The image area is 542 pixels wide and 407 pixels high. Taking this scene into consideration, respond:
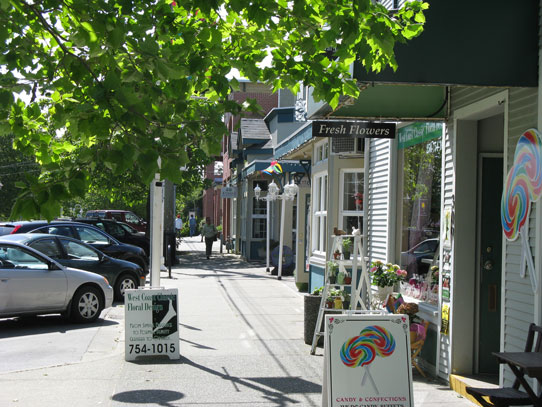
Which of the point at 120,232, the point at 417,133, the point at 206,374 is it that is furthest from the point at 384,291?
the point at 120,232

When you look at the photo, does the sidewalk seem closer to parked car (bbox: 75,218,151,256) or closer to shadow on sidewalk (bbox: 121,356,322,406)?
shadow on sidewalk (bbox: 121,356,322,406)

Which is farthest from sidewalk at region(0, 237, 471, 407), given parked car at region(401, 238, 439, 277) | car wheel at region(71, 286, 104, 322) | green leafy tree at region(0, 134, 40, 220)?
green leafy tree at region(0, 134, 40, 220)

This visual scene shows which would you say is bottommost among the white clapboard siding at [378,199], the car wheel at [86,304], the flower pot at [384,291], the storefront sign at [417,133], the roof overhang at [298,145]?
the car wheel at [86,304]

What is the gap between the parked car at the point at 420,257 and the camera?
877cm

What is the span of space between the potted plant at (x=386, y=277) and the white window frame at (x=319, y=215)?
197 inches

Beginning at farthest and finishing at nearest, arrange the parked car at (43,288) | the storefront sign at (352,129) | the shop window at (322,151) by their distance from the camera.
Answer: the shop window at (322,151) → the parked car at (43,288) → the storefront sign at (352,129)

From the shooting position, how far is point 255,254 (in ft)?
96.7

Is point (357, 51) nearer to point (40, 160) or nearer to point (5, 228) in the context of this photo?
point (40, 160)

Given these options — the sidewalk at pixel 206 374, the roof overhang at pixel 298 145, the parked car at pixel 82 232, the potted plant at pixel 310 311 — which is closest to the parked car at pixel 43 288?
the sidewalk at pixel 206 374

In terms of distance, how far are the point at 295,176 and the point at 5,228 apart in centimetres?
736

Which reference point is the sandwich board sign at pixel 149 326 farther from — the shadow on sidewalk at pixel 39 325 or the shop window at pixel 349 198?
the shop window at pixel 349 198

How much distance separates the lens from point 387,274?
8.91m

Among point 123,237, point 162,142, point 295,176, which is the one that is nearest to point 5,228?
point 123,237

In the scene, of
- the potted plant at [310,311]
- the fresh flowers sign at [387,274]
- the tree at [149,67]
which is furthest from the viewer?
the potted plant at [310,311]
